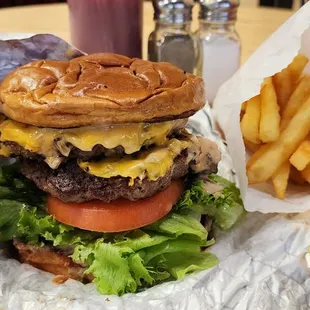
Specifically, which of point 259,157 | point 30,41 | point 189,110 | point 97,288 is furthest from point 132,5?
point 97,288

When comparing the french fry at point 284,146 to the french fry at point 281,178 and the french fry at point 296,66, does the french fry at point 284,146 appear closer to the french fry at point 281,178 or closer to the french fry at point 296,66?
the french fry at point 281,178

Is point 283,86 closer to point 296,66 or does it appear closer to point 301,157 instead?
point 296,66

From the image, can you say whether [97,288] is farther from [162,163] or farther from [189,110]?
[189,110]

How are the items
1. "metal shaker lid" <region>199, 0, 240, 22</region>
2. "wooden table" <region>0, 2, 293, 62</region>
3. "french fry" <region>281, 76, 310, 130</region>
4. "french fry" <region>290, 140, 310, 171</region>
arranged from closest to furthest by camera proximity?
"french fry" <region>290, 140, 310, 171</region> < "french fry" <region>281, 76, 310, 130</region> < "metal shaker lid" <region>199, 0, 240, 22</region> < "wooden table" <region>0, 2, 293, 62</region>

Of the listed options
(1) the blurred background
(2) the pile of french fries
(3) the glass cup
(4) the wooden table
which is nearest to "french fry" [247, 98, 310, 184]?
(2) the pile of french fries

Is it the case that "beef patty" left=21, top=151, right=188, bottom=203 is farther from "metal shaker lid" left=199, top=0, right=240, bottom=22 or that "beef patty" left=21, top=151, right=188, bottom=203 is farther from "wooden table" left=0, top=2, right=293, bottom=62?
"wooden table" left=0, top=2, right=293, bottom=62

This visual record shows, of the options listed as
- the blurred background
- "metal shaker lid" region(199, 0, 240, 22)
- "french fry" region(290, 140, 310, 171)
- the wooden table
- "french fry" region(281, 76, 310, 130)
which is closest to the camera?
"french fry" region(290, 140, 310, 171)

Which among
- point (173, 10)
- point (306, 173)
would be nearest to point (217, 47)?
point (173, 10)
